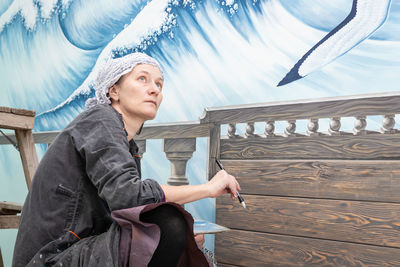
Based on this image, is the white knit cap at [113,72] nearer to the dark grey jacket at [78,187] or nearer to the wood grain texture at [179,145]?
the dark grey jacket at [78,187]

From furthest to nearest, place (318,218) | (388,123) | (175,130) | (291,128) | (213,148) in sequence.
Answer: (175,130)
(213,148)
(291,128)
(318,218)
(388,123)

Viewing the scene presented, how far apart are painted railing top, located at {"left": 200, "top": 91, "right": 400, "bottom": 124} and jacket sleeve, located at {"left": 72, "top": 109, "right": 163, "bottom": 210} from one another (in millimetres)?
1035

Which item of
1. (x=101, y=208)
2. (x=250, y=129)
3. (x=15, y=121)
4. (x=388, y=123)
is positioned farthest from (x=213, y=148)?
(x=101, y=208)

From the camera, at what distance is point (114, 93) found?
4.98 feet

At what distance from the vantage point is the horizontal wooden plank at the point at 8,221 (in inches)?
78.7

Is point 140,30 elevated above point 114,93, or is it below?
above

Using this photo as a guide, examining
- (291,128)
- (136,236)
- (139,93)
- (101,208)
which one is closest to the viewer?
(136,236)

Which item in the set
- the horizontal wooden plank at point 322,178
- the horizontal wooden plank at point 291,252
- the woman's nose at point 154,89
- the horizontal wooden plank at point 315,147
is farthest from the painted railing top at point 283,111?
the woman's nose at point 154,89

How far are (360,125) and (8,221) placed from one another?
1.69m

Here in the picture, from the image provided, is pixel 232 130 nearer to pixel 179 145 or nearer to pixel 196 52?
pixel 179 145

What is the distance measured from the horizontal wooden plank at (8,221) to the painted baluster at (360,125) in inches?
63.7

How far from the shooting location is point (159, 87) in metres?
1.62

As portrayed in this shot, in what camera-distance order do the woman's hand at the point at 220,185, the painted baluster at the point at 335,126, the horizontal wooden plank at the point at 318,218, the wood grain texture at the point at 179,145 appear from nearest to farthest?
the woman's hand at the point at 220,185
the horizontal wooden plank at the point at 318,218
the painted baluster at the point at 335,126
the wood grain texture at the point at 179,145

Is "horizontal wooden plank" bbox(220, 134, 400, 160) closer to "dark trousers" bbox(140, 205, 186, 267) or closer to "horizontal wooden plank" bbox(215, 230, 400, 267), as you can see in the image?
"horizontal wooden plank" bbox(215, 230, 400, 267)
